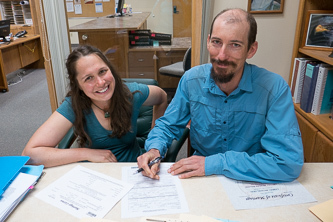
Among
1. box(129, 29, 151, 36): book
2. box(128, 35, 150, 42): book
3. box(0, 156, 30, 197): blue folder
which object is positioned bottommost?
box(0, 156, 30, 197): blue folder

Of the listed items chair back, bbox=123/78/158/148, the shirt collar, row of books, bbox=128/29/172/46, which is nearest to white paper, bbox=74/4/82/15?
row of books, bbox=128/29/172/46

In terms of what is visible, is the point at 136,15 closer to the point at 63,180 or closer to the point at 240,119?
the point at 240,119

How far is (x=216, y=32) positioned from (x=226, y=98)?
1.00 feet

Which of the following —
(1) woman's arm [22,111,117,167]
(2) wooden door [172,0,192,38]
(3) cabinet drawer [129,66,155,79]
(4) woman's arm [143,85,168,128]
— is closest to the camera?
(1) woman's arm [22,111,117,167]

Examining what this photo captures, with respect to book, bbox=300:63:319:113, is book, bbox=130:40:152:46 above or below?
above

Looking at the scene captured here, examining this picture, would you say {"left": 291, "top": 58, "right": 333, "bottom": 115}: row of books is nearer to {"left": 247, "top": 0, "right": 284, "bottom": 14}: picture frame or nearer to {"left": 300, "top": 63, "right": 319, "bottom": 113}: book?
{"left": 300, "top": 63, "right": 319, "bottom": 113}: book

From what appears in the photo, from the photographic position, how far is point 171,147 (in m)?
1.44

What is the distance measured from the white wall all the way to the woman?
118cm

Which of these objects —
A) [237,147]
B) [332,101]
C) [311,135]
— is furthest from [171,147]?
[332,101]

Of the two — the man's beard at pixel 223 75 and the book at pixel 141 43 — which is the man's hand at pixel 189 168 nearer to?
the man's beard at pixel 223 75

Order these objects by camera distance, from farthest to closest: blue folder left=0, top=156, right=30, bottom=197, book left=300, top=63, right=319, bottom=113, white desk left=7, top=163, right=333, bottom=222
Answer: book left=300, top=63, right=319, bottom=113 < blue folder left=0, top=156, right=30, bottom=197 < white desk left=7, top=163, right=333, bottom=222

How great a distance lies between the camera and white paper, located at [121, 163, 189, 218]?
88cm

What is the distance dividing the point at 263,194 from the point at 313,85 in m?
1.27

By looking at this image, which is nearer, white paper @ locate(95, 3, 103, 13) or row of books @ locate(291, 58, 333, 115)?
row of books @ locate(291, 58, 333, 115)
